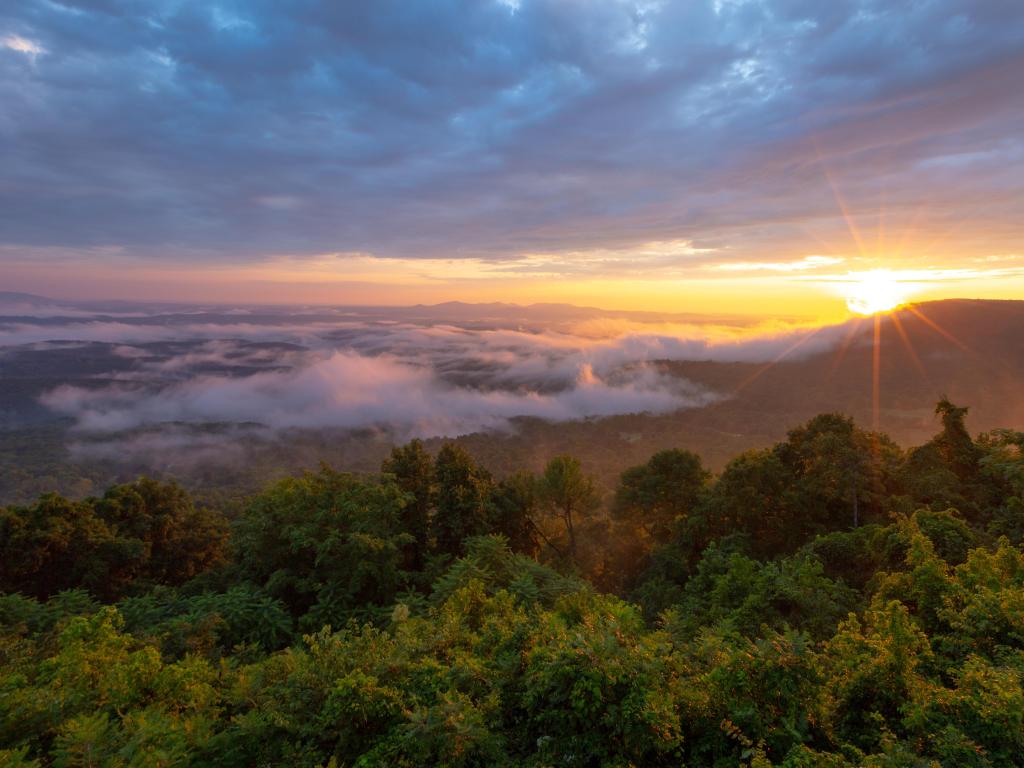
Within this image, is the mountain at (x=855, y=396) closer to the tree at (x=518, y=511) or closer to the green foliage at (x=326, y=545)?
the tree at (x=518, y=511)

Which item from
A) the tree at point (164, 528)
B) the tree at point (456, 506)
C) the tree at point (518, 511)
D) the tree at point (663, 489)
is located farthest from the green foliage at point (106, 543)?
the tree at point (663, 489)

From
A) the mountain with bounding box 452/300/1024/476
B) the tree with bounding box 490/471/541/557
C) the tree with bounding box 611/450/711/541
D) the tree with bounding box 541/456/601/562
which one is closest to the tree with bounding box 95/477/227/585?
the tree with bounding box 490/471/541/557

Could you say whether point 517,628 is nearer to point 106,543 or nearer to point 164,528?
point 106,543

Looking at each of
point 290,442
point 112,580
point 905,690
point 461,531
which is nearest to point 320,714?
point 905,690

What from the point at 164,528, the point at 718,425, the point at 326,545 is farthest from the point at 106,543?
the point at 718,425

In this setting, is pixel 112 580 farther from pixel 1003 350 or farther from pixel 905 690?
pixel 1003 350
